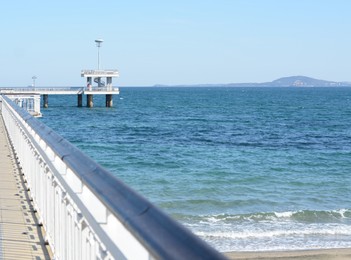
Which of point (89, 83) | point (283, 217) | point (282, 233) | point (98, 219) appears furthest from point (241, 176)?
point (89, 83)

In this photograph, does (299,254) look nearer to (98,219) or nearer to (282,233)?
(282,233)

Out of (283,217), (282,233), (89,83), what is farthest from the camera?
(89,83)

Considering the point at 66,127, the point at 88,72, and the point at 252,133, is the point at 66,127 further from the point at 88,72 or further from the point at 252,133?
the point at 88,72

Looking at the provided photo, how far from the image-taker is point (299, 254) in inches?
566

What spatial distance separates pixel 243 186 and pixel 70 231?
69.3ft

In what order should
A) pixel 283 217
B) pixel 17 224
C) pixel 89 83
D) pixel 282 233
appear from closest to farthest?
1. pixel 17 224
2. pixel 282 233
3. pixel 283 217
4. pixel 89 83

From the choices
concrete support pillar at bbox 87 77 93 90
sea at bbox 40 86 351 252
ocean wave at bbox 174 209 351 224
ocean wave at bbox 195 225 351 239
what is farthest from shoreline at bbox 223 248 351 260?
concrete support pillar at bbox 87 77 93 90

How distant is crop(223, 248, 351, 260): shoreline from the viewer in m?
14.1

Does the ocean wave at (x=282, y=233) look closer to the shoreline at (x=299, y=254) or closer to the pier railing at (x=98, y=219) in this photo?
the shoreline at (x=299, y=254)

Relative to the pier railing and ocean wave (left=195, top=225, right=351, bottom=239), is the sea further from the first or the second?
the pier railing

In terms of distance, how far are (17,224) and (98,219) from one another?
3.33 m

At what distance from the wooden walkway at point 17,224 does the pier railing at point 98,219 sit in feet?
0.41

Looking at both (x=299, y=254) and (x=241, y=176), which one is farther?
(x=241, y=176)

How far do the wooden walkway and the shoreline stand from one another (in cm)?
639
